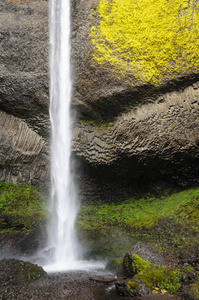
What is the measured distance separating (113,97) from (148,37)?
2727 millimetres

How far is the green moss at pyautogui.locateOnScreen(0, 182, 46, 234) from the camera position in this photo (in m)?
7.20

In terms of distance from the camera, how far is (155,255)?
518cm

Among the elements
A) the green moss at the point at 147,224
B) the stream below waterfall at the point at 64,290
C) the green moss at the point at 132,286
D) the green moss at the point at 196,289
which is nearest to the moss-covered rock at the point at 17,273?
the stream below waterfall at the point at 64,290

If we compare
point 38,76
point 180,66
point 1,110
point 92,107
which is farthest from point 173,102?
point 1,110

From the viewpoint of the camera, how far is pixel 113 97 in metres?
9.02

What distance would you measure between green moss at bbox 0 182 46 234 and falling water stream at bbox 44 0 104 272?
0.52 metres

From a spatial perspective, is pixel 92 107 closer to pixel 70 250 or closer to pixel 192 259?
pixel 70 250

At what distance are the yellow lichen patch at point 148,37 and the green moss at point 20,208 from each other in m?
5.85

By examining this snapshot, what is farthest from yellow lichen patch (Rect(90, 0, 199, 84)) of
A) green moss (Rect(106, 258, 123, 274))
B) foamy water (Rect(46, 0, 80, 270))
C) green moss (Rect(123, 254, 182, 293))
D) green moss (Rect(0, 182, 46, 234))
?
green moss (Rect(123, 254, 182, 293))

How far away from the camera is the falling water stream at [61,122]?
8.23m

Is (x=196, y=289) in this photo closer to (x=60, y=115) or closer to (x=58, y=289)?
(x=58, y=289)

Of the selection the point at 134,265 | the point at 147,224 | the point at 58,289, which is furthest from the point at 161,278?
the point at 147,224

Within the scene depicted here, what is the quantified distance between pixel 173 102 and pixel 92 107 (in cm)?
312

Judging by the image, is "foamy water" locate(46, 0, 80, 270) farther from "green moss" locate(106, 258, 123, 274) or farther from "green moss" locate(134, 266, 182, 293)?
"green moss" locate(134, 266, 182, 293)
